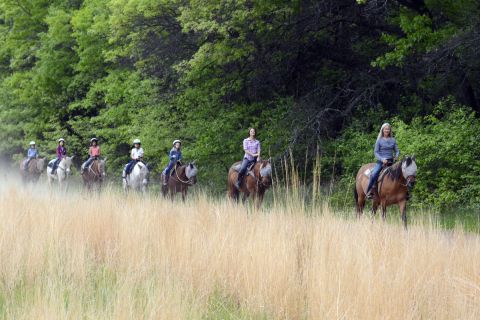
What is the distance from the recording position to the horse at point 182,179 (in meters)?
20.7

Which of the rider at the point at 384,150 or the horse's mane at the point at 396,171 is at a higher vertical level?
the rider at the point at 384,150

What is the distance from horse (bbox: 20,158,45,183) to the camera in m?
31.5

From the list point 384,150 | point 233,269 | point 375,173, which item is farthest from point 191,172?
point 233,269

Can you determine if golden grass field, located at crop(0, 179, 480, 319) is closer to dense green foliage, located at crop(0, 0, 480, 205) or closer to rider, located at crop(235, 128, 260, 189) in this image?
rider, located at crop(235, 128, 260, 189)

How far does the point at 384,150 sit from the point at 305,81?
10890 millimetres

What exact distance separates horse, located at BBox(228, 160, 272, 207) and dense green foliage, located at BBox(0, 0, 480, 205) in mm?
2516

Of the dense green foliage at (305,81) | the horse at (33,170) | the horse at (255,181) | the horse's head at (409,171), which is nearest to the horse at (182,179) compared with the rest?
the horse at (255,181)

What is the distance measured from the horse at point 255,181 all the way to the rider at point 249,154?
0.14m

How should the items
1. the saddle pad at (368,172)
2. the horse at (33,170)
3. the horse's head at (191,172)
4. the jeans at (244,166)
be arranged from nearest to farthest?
the saddle pad at (368,172)
the jeans at (244,166)
the horse's head at (191,172)
the horse at (33,170)

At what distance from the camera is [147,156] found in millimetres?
28391

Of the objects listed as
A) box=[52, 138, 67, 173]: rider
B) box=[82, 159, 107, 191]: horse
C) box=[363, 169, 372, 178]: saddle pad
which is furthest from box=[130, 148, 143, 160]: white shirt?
box=[363, 169, 372, 178]: saddle pad

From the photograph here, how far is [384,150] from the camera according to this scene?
1471 cm

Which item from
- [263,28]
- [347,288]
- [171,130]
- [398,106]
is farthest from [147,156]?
[347,288]

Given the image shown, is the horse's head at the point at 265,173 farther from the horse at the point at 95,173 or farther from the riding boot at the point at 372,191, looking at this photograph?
the horse at the point at 95,173
